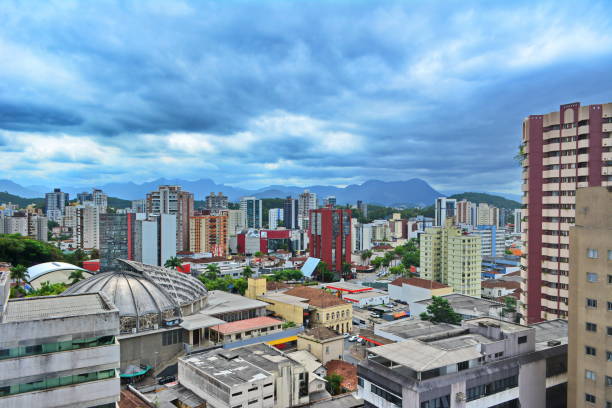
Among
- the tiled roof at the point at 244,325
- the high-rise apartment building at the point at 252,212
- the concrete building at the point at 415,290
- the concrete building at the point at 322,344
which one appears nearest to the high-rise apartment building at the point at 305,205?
the high-rise apartment building at the point at 252,212

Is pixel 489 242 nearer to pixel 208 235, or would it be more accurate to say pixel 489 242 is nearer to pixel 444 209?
pixel 444 209

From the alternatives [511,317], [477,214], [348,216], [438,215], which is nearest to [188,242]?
[348,216]

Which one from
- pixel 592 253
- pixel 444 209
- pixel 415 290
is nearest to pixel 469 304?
pixel 415 290

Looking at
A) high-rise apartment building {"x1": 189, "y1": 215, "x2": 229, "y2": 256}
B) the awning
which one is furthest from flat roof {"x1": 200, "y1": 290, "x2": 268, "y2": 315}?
high-rise apartment building {"x1": 189, "y1": 215, "x2": 229, "y2": 256}

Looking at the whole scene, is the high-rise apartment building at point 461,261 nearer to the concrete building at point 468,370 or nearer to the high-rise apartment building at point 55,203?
the concrete building at point 468,370

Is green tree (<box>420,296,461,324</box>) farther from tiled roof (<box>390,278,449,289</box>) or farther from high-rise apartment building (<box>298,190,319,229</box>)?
high-rise apartment building (<box>298,190,319,229</box>)

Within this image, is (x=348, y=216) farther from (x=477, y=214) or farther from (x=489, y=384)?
(x=477, y=214)
